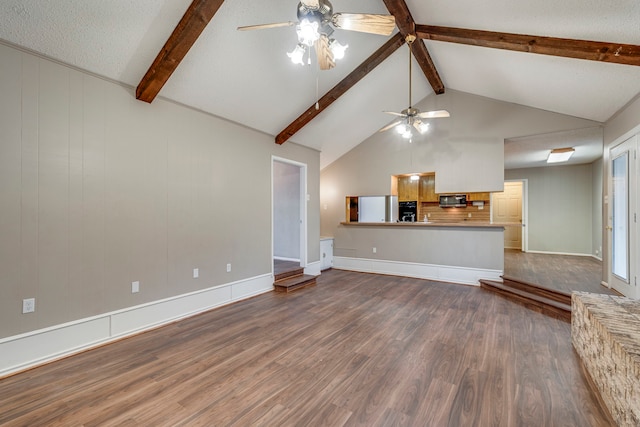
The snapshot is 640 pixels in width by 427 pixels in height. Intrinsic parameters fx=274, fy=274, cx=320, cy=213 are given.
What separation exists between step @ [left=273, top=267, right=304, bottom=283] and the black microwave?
374 centimetres

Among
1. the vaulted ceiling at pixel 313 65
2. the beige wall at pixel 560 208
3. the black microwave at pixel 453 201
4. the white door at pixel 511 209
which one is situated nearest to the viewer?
the vaulted ceiling at pixel 313 65

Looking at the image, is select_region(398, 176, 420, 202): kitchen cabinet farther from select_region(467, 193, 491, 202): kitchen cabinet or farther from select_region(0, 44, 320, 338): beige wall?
select_region(0, 44, 320, 338): beige wall

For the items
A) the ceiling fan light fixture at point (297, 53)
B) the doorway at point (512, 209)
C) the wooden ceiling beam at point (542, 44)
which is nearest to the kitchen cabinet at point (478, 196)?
the doorway at point (512, 209)

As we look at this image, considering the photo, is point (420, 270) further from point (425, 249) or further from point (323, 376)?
point (323, 376)

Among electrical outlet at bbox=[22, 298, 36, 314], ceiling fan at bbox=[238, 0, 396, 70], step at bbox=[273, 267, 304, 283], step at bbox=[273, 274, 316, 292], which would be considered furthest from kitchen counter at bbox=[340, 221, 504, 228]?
electrical outlet at bbox=[22, 298, 36, 314]

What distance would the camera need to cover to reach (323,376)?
232 centimetres

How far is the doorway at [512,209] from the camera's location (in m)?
8.53

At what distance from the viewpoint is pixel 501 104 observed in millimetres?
5207

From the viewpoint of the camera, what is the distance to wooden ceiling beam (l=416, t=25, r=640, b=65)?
277 centimetres

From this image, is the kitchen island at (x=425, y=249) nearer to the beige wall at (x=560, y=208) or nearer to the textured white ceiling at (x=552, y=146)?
the textured white ceiling at (x=552, y=146)

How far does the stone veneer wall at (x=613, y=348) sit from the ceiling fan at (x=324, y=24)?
2.73 metres

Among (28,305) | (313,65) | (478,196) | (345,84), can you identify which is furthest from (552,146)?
(28,305)

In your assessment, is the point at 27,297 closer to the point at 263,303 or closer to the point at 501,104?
the point at 263,303

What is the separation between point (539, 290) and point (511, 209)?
17.6 ft
